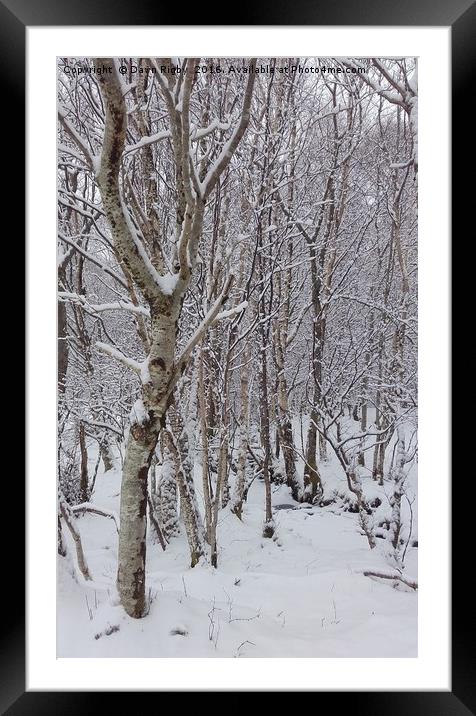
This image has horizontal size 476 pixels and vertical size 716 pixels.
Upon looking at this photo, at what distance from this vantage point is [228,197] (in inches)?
102

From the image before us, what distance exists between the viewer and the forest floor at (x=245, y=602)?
5.42ft

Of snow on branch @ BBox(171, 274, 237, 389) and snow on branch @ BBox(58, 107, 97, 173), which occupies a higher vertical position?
snow on branch @ BBox(58, 107, 97, 173)

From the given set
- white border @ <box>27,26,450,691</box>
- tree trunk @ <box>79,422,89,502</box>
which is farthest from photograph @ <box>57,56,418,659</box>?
white border @ <box>27,26,450,691</box>

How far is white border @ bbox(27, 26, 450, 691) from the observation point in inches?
53.3

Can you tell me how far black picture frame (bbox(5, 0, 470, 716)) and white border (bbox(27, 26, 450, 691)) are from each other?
0.04m

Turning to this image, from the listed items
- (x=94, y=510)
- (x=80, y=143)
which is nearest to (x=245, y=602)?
(x=94, y=510)

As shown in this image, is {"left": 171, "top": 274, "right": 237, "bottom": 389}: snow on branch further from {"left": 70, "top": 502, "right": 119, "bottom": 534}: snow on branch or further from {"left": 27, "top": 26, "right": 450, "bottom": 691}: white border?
{"left": 70, "top": 502, "right": 119, "bottom": 534}: snow on branch

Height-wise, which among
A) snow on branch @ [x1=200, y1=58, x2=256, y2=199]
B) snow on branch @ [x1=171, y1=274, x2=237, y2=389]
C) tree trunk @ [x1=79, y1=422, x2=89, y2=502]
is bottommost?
tree trunk @ [x1=79, y1=422, x2=89, y2=502]

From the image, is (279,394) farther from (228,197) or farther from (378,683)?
(378,683)
